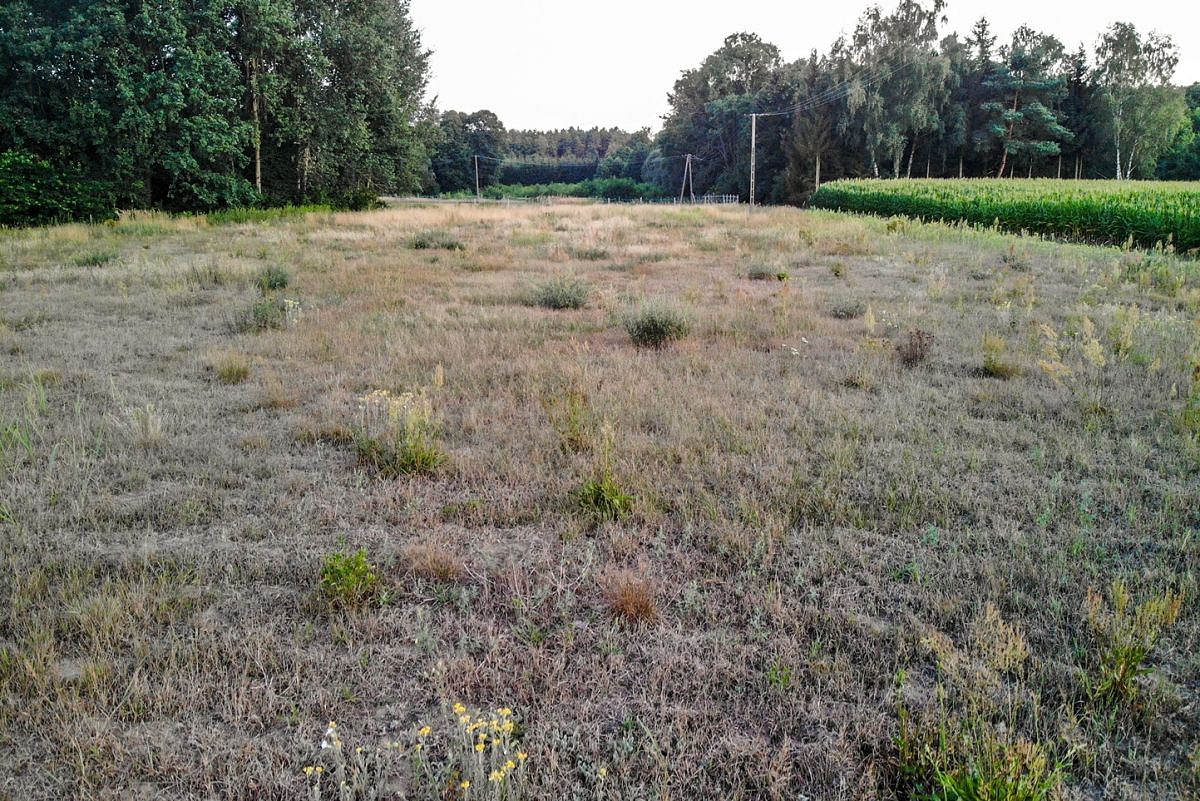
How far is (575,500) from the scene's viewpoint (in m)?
4.43

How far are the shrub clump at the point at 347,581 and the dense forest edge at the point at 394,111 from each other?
88.8ft

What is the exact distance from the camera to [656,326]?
28.4 ft

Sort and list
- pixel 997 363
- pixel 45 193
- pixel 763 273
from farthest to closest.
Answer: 1. pixel 45 193
2. pixel 763 273
3. pixel 997 363

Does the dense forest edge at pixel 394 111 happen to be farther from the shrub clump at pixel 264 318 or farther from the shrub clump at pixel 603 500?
the shrub clump at pixel 603 500

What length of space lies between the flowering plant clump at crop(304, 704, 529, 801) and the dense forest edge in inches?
1109

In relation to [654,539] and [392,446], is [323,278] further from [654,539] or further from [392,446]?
[654,539]

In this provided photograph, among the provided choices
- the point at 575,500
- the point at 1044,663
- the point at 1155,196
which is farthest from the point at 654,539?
the point at 1155,196

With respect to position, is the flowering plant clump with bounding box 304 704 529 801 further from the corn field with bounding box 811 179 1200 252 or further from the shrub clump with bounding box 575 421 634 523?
the corn field with bounding box 811 179 1200 252

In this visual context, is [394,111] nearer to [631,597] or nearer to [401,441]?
[401,441]

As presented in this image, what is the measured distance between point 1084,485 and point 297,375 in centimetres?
697

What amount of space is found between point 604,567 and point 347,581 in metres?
1.28

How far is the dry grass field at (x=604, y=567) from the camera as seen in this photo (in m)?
2.47

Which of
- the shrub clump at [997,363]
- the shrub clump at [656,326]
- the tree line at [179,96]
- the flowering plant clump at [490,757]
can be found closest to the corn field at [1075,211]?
the shrub clump at [997,363]

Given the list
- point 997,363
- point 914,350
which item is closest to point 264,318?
point 914,350
